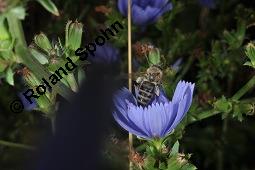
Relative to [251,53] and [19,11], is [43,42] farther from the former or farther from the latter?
[251,53]

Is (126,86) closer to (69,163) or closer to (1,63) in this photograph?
(1,63)

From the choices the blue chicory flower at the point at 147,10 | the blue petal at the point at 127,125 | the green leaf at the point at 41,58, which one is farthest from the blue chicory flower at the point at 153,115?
the blue chicory flower at the point at 147,10

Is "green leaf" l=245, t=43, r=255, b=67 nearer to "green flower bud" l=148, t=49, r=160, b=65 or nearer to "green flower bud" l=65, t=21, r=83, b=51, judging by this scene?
"green flower bud" l=148, t=49, r=160, b=65

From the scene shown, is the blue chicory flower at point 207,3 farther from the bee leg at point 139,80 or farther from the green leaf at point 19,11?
the green leaf at point 19,11

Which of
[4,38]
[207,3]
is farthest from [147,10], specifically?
[4,38]

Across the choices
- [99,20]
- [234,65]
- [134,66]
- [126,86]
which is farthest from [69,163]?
[99,20]

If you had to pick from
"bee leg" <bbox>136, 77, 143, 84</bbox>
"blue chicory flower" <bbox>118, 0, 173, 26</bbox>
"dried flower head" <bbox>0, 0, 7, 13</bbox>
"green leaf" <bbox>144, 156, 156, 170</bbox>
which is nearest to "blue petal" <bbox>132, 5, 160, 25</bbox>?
"blue chicory flower" <bbox>118, 0, 173, 26</bbox>
